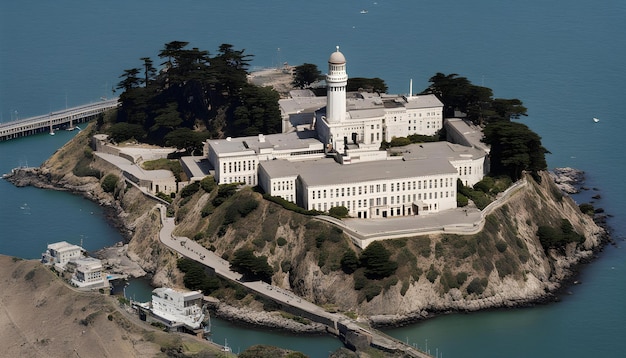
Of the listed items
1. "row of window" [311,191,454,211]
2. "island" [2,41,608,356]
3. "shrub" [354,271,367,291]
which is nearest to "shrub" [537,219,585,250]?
"island" [2,41,608,356]

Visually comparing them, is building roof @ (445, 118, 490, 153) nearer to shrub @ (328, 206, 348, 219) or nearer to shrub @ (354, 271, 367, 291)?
shrub @ (328, 206, 348, 219)

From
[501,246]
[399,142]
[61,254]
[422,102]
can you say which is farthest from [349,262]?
[422,102]

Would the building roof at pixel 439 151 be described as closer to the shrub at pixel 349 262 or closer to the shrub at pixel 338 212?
the shrub at pixel 338 212

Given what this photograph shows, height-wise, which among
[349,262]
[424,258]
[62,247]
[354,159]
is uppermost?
[354,159]

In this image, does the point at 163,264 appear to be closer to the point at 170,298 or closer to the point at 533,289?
the point at 170,298

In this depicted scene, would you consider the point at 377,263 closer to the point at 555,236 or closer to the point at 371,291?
the point at 371,291

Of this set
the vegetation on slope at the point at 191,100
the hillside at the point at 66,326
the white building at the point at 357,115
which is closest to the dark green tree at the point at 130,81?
the vegetation on slope at the point at 191,100
